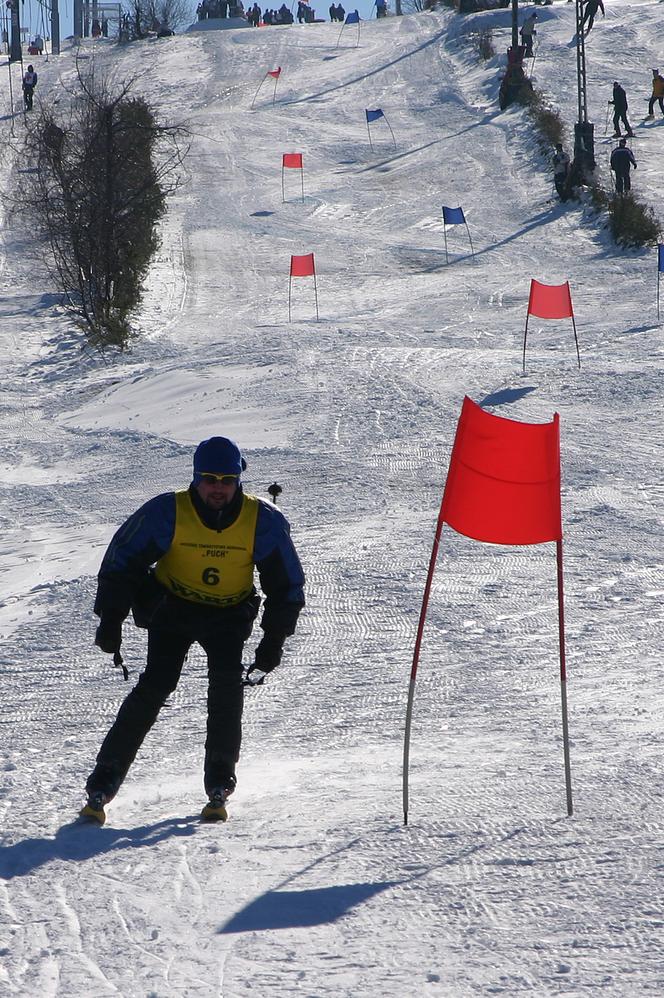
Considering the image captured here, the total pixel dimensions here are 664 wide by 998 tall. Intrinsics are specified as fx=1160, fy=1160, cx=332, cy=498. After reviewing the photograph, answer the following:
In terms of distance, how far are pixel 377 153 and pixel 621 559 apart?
2686 centimetres

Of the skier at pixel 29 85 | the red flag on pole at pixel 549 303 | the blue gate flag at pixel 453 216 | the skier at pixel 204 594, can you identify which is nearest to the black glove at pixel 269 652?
the skier at pixel 204 594

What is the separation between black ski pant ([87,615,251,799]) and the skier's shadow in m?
0.18

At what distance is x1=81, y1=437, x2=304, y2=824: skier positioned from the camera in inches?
180

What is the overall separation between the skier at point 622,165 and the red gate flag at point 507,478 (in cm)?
2238

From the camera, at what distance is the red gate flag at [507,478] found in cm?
458

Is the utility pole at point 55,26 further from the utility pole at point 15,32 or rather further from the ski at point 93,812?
the ski at point 93,812

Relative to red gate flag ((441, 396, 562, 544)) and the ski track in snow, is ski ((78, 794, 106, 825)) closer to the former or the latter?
the ski track in snow

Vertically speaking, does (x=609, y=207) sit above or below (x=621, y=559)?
above

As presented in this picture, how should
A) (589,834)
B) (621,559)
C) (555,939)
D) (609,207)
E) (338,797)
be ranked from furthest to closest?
(609,207)
(621,559)
(338,797)
(589,834)
(555,939)

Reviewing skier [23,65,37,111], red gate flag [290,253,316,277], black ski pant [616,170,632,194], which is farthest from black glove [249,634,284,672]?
skier [23,65,37,111]

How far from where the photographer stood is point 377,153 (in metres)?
33.6

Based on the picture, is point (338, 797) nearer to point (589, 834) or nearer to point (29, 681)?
point (589, 834)

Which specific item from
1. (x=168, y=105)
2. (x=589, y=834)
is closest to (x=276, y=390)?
(x=589, y=834)

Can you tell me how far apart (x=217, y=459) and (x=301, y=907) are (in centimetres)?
167
